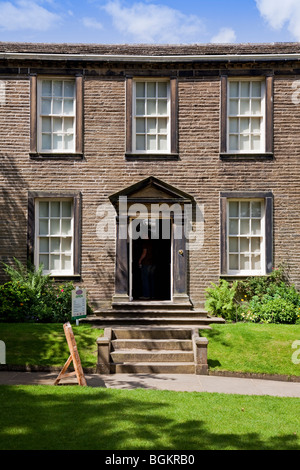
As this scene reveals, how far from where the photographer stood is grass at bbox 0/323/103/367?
9.54 meters

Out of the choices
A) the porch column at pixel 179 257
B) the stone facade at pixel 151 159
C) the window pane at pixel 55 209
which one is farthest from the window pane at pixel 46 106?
the porch column at pixel 179 257

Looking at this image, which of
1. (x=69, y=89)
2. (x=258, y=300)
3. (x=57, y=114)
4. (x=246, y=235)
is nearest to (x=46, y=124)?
(x=57, y=114)

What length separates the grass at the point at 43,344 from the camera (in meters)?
9.54

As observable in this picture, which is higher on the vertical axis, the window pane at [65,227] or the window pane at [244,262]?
the window pane at [65,227]

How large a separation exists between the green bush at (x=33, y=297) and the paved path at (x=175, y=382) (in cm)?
302

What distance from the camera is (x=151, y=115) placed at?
1363 centimetres

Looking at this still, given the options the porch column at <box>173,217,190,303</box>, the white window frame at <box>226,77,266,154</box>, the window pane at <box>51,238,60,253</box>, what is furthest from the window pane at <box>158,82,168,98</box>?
the window pane at <box>51,238,60,253</box>

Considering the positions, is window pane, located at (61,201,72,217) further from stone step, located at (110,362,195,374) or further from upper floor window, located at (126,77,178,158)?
stone step, located at (110,362,195,374)

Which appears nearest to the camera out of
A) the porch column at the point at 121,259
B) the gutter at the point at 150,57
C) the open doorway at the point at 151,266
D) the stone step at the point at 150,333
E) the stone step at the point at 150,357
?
the stone step at the point at 150,357

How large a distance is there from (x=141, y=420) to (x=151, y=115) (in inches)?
389

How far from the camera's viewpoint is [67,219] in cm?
1359

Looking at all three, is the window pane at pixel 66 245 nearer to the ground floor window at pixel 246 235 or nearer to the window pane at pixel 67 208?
the window pane at pixel 67 208
